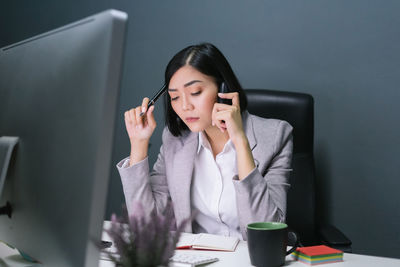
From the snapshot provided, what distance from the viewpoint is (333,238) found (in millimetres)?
1474

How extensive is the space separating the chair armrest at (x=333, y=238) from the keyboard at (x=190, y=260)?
0.61 metres

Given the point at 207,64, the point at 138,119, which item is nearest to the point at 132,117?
the point at 138,119

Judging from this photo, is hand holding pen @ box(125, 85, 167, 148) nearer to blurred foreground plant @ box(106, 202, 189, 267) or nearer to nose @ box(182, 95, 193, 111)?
nose @ box(182, 95, 193, 111)

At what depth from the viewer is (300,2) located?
81.0 inches

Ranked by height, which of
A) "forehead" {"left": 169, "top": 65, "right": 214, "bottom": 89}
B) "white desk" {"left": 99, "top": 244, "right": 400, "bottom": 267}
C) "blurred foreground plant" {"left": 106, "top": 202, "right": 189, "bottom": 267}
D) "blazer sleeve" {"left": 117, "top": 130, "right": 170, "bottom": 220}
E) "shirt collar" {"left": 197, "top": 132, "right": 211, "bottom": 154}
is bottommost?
"white desk" {"left": 99, "top": 244, "right": 400, "bottom": 267}

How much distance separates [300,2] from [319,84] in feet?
1.29

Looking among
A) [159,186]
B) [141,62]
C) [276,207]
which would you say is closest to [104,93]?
[276,207]

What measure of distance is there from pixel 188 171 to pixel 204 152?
0.13 meters

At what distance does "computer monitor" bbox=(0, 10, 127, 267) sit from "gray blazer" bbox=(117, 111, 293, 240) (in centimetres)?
74

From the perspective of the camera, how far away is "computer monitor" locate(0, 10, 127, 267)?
1.81 ft

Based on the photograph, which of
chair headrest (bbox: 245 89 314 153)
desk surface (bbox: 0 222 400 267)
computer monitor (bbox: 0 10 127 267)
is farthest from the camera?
chair headrest (bbox: 245 89 314 153)

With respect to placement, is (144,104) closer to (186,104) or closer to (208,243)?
(186,104)

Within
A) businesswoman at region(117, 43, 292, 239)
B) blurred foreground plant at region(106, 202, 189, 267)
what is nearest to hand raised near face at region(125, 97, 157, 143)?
businesswoman at region(117, 43, 292, 239)

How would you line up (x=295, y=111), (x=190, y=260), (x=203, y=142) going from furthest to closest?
(x=295, y=111) < (x=203, y=142) < (x=190, y=260)
